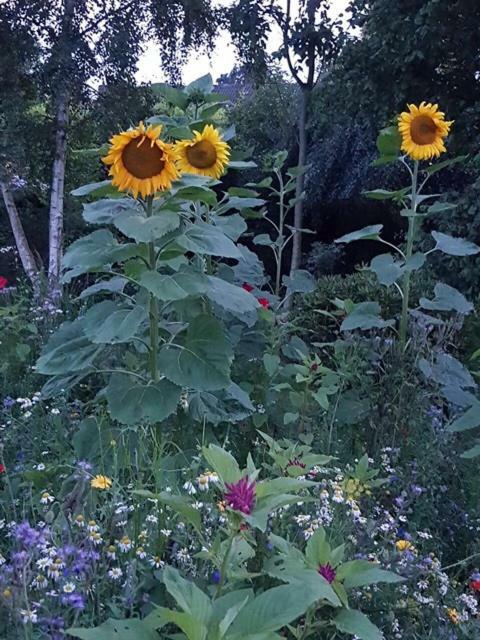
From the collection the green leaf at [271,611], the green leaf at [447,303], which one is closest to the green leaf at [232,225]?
the green leaf at [447,303]

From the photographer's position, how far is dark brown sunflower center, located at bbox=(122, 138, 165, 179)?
1916 millimetres

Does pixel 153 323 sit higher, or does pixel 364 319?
pixel 153 323

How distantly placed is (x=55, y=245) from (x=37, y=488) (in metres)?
8.94

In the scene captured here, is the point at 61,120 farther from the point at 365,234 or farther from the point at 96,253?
the point at 96,253

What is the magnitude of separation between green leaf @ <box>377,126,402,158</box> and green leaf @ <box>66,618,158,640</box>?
2224 millimetres

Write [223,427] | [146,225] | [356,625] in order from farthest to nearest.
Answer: [223,427], [146,225], [356,625]

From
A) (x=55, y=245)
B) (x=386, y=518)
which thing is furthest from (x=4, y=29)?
(x=386, y=518)

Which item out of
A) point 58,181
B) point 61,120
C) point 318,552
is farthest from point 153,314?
point 61,120

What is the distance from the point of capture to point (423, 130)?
109 inches

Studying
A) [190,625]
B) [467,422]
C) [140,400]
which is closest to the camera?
[190,625]

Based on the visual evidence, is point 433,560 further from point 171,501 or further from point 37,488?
point 37,488

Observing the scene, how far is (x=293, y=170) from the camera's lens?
3.19 metres

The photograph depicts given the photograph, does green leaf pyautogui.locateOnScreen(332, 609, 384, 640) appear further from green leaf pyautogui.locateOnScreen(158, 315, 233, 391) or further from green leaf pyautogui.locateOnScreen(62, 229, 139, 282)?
green leaf pyautogui.locateOnScreen(62, 229, 139, 282)

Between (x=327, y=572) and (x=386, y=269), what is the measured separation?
5.63 feet
